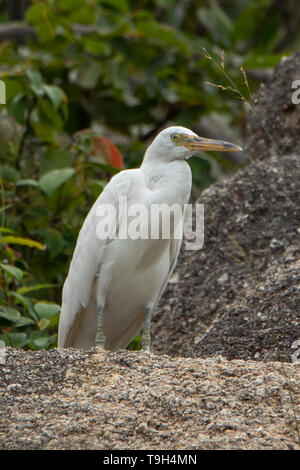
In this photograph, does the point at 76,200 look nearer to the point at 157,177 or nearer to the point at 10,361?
the point at 157,177

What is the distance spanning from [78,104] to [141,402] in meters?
5.11

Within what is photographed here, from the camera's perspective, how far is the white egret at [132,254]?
3.78 metres

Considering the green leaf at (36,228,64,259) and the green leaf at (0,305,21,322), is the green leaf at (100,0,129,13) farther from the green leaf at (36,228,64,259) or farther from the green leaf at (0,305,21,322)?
the green leaf at (0,305,21,322)

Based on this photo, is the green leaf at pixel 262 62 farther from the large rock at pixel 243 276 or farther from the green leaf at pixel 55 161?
the green leaf at pixel 55 161

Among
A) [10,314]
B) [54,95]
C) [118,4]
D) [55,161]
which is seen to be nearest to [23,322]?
[10,314]

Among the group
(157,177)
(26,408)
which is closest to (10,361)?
(26,408)

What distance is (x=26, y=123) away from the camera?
6.04 metres

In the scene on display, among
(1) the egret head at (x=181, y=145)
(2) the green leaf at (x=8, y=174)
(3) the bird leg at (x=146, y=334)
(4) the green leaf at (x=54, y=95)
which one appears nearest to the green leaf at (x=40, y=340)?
(3) the bird leg at (x=146, y=334)

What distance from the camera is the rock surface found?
2570 mm

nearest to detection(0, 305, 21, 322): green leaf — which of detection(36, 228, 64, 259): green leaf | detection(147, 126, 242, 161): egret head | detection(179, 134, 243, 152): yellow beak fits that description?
detection(36, 228, 64, 259): green leaf

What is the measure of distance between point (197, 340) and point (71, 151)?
211 centimetres

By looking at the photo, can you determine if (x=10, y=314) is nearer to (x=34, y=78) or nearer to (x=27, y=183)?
(x=27, y=183)
